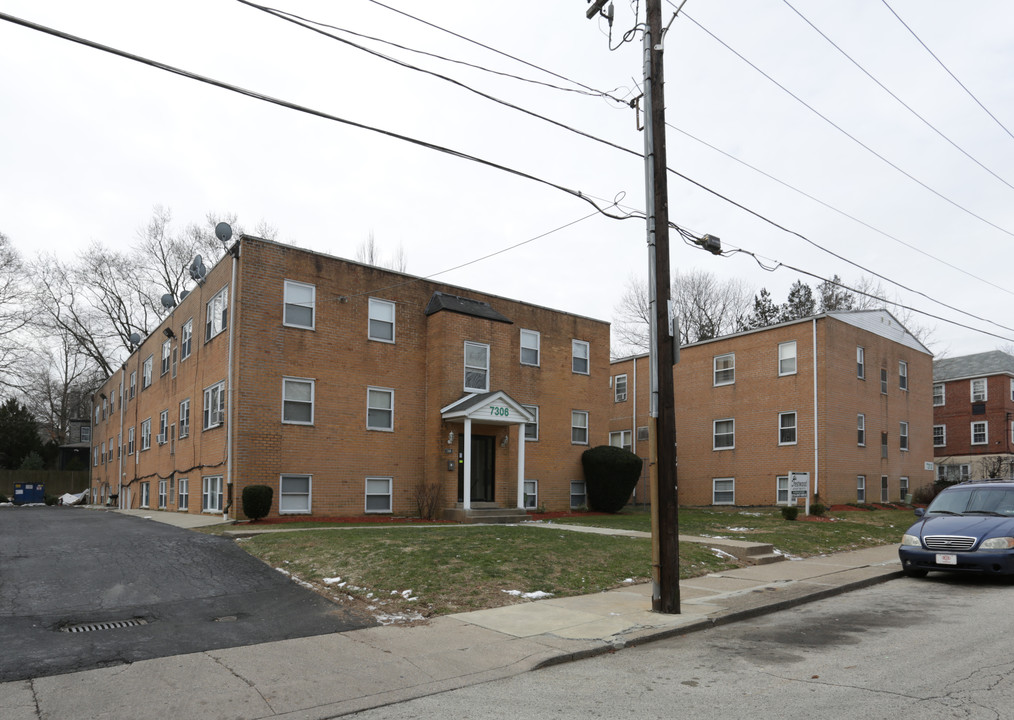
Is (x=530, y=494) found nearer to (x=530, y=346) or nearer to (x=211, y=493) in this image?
(x=530, y=346)

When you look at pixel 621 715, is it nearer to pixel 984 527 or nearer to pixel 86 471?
pixel 984 527

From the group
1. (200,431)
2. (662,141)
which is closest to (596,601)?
(662,141)

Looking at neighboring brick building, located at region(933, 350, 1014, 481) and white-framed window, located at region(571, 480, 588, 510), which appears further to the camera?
neighboring brick building, located at region(933, 350, 1014, 481)

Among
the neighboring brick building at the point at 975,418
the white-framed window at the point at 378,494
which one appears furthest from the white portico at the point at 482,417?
the neighboring brick building at the point at 975,418

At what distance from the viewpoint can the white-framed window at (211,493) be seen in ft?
65.2

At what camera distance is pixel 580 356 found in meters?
26.6

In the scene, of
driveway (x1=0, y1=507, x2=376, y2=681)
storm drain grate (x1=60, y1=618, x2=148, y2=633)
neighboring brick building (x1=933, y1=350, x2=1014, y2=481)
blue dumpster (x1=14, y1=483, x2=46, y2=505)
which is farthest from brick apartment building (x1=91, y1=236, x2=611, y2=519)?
neighboring brick building (x1=933, y1=350, x2=1014, y2=481)

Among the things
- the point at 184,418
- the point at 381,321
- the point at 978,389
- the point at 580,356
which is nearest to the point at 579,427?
the point at 580,356

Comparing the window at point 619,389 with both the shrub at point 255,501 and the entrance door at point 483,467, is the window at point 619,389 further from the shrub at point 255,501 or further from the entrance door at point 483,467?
the shrub at point 255,501

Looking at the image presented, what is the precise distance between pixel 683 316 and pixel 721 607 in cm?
4158

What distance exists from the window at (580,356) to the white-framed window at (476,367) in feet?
14.2

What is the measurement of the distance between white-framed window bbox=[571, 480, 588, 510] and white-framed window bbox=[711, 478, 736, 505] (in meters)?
7.35

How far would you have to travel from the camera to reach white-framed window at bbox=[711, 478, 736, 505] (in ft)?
97.5

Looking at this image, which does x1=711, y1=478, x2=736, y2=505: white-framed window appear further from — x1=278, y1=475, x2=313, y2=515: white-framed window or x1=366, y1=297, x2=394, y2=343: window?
x1=278, y1=475, x2=313, y2=515: white-framed window
